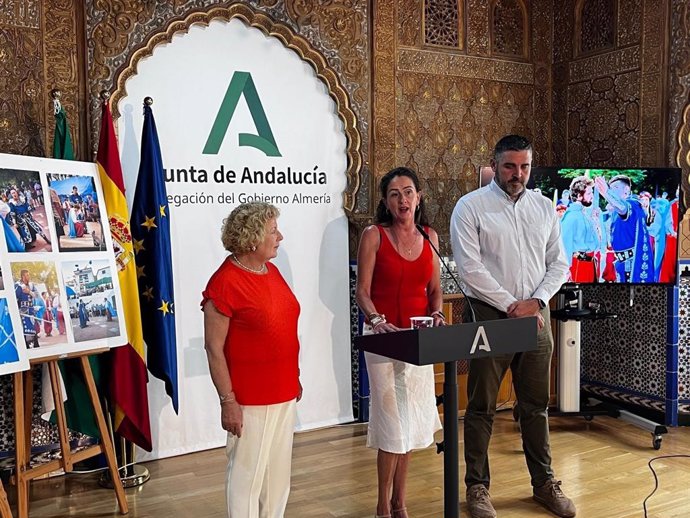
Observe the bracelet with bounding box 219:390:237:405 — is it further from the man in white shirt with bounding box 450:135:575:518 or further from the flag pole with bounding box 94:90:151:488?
the flag pole with bounding box 94:90:151:488

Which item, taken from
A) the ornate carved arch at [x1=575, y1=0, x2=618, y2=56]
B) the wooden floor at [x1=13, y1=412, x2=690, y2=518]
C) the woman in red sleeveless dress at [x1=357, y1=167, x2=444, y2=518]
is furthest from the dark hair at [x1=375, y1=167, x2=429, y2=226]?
the ornate carved arch at [x1=575, y1=0, x2=618, y2=56]

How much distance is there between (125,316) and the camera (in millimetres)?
4066

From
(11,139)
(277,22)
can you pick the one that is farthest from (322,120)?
(11,139)

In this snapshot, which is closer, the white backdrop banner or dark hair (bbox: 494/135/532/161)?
dark hair (bbox: 494/135/532/161)

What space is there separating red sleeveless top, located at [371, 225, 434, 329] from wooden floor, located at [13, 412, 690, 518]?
104cm

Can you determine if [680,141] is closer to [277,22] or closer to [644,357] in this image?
[644,357]

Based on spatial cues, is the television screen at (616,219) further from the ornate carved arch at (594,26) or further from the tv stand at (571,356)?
the ornate carved arch at (594,26)

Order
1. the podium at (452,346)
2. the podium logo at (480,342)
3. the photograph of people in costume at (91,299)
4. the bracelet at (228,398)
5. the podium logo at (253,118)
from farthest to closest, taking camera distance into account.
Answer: the podium logo at (253,118) → the photograph of people in costume at (91,299) → the bracelet at (228,398) → the podium logo at (480,342) → the podium at (452,346)

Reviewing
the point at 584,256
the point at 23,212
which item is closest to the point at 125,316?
the point at 23,212

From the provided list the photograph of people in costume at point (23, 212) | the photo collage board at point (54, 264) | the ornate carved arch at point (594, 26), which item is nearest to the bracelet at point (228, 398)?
the photo collage board at point (54, 264)

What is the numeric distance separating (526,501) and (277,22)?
10.8 feet

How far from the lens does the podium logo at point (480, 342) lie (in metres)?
2.33

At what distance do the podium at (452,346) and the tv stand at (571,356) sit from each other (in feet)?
8.71

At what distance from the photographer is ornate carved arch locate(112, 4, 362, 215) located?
14.6 feet
